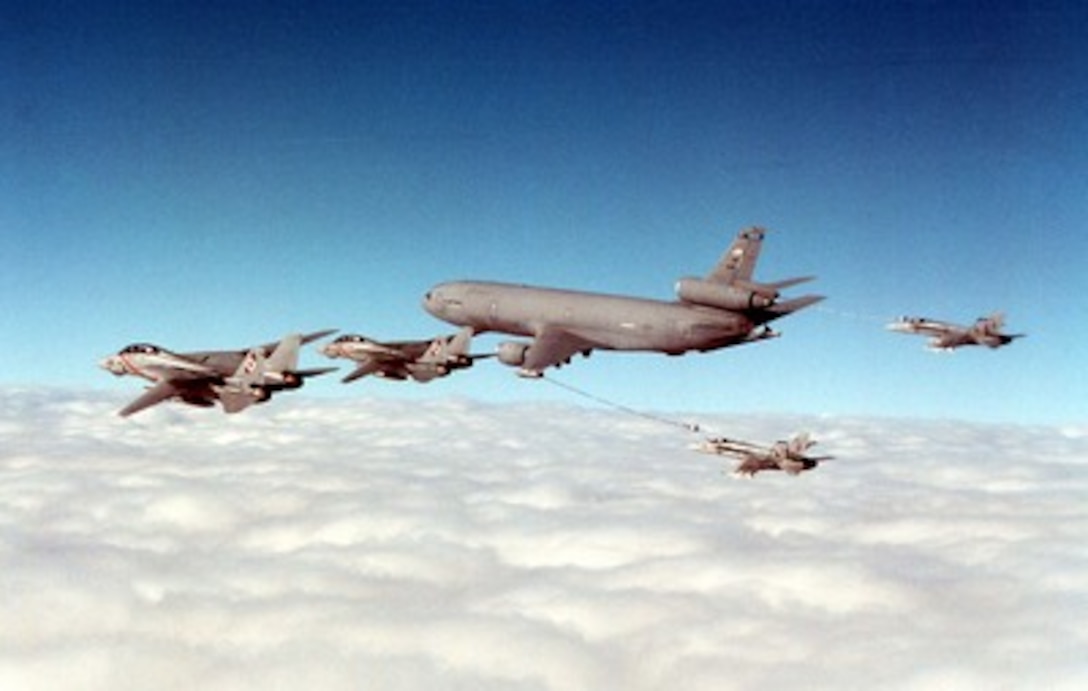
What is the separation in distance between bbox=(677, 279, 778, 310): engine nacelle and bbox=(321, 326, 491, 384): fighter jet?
47.0 feet

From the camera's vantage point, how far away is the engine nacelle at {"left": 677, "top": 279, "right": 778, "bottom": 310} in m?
59.2

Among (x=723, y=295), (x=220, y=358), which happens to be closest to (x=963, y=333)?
(x=723, y=295)

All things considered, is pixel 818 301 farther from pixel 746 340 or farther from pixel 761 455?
pixel 761 455

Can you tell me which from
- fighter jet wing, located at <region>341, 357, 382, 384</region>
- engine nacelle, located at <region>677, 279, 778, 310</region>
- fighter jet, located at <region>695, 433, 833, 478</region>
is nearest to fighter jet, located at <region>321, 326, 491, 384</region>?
fighter jet wing, located at <region>341, 357, 382, 384</region>

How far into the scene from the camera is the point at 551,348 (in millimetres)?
63469

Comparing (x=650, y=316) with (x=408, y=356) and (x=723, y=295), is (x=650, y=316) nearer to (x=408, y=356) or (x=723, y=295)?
(x=723, y=295)

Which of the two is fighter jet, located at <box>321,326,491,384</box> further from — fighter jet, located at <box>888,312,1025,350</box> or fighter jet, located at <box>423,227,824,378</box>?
fighter jet, located at <box>888,312,1025,350</box>

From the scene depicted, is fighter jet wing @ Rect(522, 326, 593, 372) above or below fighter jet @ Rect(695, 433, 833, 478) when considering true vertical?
above

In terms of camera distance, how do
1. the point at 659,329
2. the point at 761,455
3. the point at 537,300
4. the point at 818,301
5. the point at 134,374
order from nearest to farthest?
A: the point at 818,301, the point at 134,374, the point at 659,329, the point at 537,300, the point at 761,455

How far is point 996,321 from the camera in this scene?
211ft

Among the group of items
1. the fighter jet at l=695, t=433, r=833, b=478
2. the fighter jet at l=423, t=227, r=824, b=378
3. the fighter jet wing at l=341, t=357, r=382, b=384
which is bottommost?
the fighter jet at l=695, t=433, r=833, b=478

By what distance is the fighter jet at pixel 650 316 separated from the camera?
198 feet

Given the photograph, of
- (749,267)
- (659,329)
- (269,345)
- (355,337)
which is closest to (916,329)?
(749,267)

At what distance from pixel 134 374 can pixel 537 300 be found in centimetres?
2665
